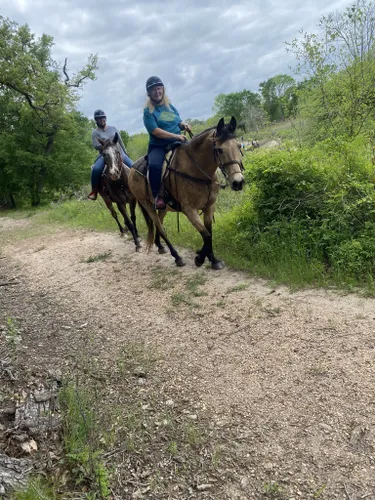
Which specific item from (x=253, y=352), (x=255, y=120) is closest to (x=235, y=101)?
(x=255, y=120)

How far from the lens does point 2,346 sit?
14.0 feet

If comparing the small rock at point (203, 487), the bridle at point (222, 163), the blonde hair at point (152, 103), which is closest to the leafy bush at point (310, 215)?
the bridle at point (222, 163)

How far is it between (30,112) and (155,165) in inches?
731

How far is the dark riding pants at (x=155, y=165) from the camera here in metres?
6.31

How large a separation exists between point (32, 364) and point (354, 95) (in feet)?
27.8

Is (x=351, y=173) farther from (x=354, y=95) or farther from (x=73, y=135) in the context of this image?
(x=73, y=135)

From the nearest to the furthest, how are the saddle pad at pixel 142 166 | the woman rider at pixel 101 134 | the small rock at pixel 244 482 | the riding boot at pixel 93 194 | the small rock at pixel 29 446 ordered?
the small rock at pixel 244 482 → the small rock at pixel 29 446 → the saddle pad at pixel 142 166 → the woman rider at pixel 101 134 → the riding boot at pixel 93 194

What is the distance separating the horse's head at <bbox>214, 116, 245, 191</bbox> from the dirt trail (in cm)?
167

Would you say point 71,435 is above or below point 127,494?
above

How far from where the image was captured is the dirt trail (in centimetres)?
244

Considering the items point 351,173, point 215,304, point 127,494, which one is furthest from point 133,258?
point 127,494

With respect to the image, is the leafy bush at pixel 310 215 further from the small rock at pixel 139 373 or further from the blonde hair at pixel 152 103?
the small rock at pixel 139 373

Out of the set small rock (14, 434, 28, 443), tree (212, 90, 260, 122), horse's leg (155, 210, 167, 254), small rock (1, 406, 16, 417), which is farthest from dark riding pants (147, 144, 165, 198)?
tree (212, 90, 260, 122)

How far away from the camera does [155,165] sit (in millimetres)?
6312
